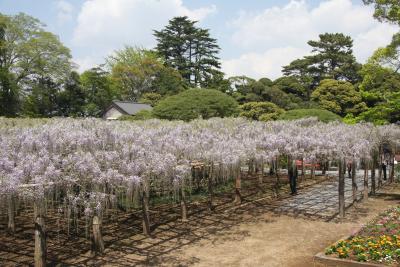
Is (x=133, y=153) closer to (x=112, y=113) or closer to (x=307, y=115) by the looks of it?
(x=307, y=115)

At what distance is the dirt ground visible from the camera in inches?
372

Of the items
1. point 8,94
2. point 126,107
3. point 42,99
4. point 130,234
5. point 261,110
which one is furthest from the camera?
point 126,107

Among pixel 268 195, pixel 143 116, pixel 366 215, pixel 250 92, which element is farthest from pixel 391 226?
pixel 250 92

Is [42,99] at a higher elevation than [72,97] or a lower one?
lower

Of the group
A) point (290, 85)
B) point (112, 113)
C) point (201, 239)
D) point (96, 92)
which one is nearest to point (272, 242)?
point (201, 239)

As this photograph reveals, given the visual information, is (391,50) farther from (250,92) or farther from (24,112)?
(24,112)

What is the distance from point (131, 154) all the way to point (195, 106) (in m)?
11.8

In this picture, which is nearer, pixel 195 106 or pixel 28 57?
pixel 195 106

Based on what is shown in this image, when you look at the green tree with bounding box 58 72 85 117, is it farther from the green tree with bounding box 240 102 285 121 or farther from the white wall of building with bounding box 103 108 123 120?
the green tree with bounding box 240 102 285 121

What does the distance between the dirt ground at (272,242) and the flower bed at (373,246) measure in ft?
2.13

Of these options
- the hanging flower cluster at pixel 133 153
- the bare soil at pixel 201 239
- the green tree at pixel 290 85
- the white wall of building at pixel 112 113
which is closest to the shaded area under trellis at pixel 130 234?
the bare soil at pixel 201 239

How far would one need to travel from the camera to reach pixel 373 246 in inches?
346

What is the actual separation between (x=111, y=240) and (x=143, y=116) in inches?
567

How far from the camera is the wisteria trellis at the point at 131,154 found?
8.50 meters
